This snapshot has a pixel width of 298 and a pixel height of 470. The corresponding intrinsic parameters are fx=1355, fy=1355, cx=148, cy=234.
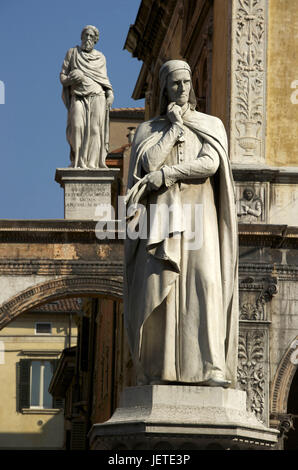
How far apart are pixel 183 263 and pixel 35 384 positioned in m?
46.1

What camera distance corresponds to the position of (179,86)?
7617 mm

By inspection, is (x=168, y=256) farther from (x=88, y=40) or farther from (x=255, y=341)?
(x=88, y=40)

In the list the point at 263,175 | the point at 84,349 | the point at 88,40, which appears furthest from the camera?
the point at 84,349

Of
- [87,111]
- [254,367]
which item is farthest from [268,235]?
[87,111]

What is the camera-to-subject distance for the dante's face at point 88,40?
19.5 meters

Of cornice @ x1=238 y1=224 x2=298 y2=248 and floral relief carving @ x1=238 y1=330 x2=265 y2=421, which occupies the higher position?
cornice @ x1=238 y1=224 x2=298 y2=248

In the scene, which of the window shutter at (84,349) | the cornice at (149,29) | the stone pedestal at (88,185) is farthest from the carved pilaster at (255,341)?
the window shutter at (84,349)

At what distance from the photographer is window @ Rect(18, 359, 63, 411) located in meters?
51.9

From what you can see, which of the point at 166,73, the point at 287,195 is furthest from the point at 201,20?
the point at 166,73

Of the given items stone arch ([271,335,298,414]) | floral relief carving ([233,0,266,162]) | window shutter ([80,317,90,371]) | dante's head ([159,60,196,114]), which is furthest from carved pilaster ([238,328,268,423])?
window shutter ([80,317,90,371])

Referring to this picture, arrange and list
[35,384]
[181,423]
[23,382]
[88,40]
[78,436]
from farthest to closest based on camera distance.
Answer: [35,384]
[23,382]
[78,436]
[88,40]
[181,423]

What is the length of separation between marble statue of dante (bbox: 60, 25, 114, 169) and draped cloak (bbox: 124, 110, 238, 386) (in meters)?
11.4

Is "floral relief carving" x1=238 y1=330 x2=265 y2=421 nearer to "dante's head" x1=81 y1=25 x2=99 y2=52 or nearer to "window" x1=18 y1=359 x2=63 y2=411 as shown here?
"dante's head" x1=81 y1=25 x2=99 y2=52
